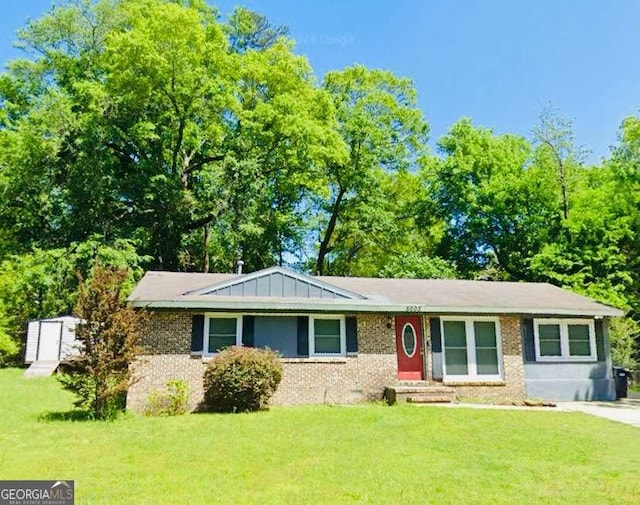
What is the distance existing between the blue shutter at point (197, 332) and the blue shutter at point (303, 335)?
103 inches

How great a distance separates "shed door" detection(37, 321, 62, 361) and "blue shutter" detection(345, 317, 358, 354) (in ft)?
49.4

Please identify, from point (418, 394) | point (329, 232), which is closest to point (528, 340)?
point (418, 394)

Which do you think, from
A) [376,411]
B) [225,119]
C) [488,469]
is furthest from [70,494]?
[225,119]

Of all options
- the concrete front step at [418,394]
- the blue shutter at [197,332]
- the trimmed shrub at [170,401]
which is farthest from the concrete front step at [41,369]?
the concrete front step at [418,394]

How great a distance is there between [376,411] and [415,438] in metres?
2.81

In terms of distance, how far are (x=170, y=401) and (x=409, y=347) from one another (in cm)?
683

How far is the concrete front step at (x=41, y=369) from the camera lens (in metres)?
19.6

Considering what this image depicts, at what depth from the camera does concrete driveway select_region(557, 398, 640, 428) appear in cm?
1166

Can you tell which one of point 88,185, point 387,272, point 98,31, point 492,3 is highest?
point 98,31

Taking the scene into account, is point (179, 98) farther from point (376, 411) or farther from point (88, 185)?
point (376, 411)

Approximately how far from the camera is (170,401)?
39.9ft

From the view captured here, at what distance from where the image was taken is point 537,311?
1475cm

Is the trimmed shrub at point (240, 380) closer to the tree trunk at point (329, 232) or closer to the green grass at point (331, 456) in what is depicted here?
the green grass at point (331, 456)

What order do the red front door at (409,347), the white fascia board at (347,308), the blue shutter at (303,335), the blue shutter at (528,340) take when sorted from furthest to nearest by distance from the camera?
the blue shutter at (528,340), the red front door at (409,347), the blue shutter at (303,335), the white fascia board at (347,308)
